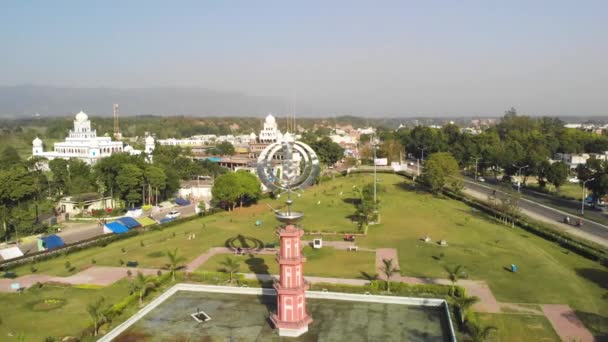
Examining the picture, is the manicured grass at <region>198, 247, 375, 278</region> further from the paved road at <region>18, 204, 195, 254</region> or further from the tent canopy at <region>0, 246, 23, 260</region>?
the paved road at <region>18, 204, 195, 254</region>

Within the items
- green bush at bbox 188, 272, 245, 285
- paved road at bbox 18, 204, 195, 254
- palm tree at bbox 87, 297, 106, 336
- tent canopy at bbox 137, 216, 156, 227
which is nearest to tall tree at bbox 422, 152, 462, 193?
Answer: paved road at bbox 18, 204, 195, 254

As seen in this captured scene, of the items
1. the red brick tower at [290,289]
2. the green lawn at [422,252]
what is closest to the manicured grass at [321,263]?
the green lawn at [422,252]

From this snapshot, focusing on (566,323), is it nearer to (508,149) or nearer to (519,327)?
(519,327)

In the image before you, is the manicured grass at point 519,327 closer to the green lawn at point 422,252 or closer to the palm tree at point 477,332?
the green lawn at point 422,252

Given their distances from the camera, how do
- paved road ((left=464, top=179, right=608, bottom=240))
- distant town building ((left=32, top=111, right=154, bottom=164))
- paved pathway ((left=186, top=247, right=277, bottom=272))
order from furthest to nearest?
distant town building ((left=32, top=111, right=154, bottom=164)) < paved road ((left=464, top=179, right=608, bottom=240)) < paved pathway ((left=186, top=247, right=277, bottom=272))

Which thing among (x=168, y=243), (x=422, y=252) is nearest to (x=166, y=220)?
(x=168, y=243)
